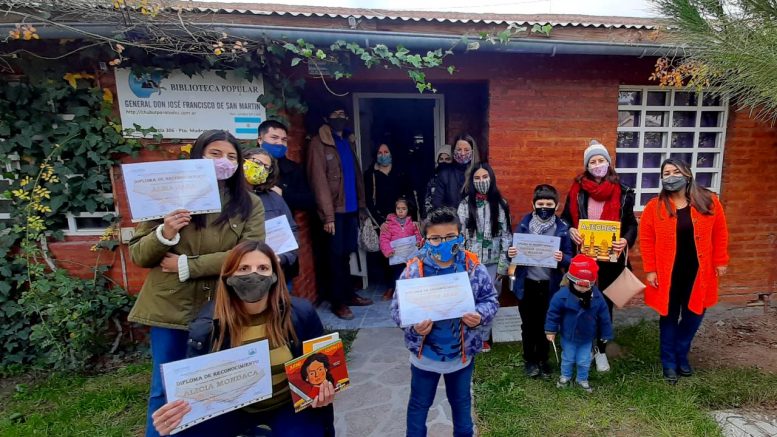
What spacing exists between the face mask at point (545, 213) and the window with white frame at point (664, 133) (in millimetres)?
2141

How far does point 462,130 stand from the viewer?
218 inches

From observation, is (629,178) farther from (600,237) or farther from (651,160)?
(600,237)

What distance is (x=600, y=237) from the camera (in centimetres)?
320

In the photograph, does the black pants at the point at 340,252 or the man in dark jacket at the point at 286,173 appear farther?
the black pants at the point at 340,252

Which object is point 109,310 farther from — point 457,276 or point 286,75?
point 457,276

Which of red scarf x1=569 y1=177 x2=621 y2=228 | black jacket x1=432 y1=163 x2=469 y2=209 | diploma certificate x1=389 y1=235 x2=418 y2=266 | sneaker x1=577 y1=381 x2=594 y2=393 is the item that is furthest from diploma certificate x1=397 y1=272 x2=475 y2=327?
diploma certificate x1=389 y1=235 x2=418 y2=266

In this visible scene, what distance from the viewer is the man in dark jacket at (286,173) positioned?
3.46 meters

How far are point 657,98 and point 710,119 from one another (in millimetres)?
780

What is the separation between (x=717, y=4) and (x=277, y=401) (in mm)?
3094

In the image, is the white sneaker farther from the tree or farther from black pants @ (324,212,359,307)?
black pants @ (324,212,359,307)

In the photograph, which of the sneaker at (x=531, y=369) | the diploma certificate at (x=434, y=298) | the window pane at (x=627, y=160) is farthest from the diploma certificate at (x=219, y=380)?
the window pane at (x=627, y=160)

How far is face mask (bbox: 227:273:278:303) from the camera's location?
6.44ft

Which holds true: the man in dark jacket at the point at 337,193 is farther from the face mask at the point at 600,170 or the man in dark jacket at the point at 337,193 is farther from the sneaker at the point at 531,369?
the face mask at the point at 600,170

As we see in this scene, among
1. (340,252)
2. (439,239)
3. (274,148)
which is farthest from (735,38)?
(340,252)
